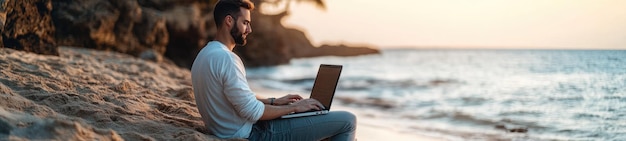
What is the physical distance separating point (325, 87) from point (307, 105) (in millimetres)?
249

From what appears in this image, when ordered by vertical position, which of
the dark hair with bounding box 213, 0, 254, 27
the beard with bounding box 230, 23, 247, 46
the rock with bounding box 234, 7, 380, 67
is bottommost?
the rock with bounding box 234, 7, 380, 67

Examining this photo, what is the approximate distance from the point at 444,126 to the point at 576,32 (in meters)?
4.67

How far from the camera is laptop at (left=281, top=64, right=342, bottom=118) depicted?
3.59 meters

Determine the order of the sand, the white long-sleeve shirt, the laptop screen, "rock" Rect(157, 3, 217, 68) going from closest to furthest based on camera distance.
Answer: the sand → the white long-sleeve shirt → the laptop screen → "rock" Rect(157, 3, 217, 68)

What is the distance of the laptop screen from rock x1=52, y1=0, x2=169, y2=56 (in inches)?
342

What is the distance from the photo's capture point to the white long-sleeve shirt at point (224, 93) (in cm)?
328

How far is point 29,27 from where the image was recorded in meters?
7.58

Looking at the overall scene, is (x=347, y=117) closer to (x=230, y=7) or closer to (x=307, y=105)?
(x=307, y=105)

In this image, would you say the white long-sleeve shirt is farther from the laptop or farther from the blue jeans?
the laptop

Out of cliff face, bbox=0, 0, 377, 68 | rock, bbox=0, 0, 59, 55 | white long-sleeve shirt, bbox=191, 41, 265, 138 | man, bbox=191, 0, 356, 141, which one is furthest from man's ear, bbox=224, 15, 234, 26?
rock, bbox=0, 0, 59, 55

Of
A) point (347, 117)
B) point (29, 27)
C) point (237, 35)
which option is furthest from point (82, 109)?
point (29, 27)

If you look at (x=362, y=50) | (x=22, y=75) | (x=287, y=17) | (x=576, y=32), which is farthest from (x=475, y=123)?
(x=362, y=50)

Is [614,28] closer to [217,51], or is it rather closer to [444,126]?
[444,126]

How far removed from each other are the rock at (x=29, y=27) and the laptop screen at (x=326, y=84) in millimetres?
4144
